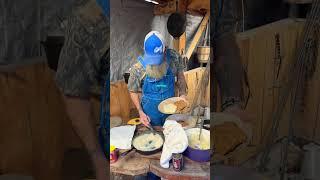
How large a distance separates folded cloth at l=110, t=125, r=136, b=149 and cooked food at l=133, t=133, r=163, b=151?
0.04 meters

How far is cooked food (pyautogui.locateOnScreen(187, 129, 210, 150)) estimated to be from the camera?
5.18 ft

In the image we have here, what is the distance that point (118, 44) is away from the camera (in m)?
2.35

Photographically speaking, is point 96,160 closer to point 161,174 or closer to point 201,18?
point 161,174

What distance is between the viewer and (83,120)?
2.78 feet

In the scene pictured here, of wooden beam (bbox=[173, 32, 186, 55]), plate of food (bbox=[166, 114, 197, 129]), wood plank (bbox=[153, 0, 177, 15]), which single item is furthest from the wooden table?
wood plank (bbox=[153, 0, 177, 15])

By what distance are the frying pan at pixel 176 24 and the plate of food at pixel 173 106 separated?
0.68 m

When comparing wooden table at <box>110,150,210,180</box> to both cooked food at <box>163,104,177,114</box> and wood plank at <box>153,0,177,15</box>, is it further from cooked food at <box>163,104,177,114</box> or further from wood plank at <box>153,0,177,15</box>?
wood plank at <box>153,0,177,15</box>

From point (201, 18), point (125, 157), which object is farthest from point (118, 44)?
point (125, 157)

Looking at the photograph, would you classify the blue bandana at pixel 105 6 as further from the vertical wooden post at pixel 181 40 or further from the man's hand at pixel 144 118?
the vertical wooden post at pixel 181 40

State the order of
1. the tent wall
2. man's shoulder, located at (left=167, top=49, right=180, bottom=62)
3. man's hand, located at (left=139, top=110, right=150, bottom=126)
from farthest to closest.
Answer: man's shoulder, located at (left=167, top=49, right=180, bottom=62), man's hand, located at (left=139, top=110, right=150, bottom=126), the tent wall

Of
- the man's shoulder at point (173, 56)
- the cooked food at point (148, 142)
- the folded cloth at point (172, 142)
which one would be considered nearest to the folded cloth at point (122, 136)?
the cooked food at point (148, 142)

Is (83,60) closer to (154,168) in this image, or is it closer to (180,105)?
(154,168)

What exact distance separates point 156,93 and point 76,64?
1440 mm

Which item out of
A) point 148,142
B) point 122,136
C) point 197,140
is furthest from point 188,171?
point 122,136
